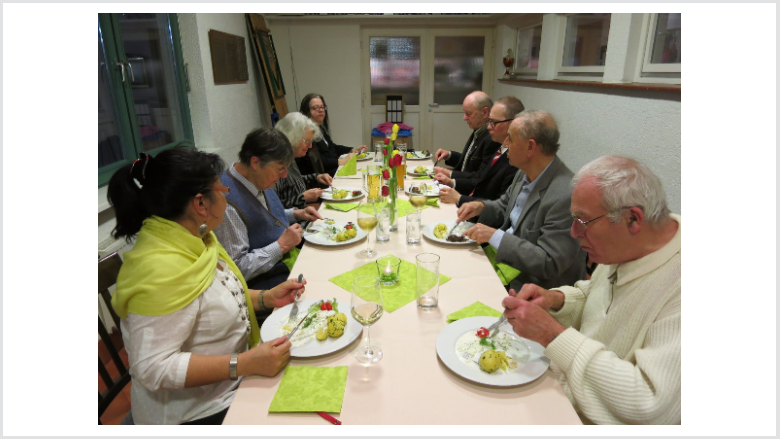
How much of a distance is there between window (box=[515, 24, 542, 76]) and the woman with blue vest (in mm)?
3728

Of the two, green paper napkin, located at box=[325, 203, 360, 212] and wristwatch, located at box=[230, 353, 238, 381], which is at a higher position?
green paper napkin, located at box=[325, 203, 360, 212]

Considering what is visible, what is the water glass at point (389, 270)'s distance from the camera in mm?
1522

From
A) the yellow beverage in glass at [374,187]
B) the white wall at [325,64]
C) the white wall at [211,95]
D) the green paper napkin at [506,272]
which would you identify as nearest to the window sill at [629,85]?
the green paper napkin at [506,272]

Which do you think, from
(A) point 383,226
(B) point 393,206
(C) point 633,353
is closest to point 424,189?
(B) point 393,206

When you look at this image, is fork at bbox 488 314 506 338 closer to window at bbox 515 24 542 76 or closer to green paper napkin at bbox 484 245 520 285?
green paper napkin at bbox 484 245 520 285

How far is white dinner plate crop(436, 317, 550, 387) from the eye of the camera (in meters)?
1.00

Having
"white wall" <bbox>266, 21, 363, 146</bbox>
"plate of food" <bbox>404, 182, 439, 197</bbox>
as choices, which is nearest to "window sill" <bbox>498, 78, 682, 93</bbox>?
"plate of food" <bbox>404, 182, 439, 197</bbox>

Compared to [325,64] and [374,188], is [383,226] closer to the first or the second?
[374,188]

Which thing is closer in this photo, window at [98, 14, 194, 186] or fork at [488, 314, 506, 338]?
fork at [488, 314, 506, 338]

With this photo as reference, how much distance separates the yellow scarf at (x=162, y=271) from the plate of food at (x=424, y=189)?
1.65m

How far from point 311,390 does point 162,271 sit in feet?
1.64

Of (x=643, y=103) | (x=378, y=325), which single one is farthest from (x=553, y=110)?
(x=378, y=325)

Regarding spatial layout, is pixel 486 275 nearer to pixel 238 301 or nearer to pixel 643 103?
pixel 238 301

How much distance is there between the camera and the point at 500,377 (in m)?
1.01
